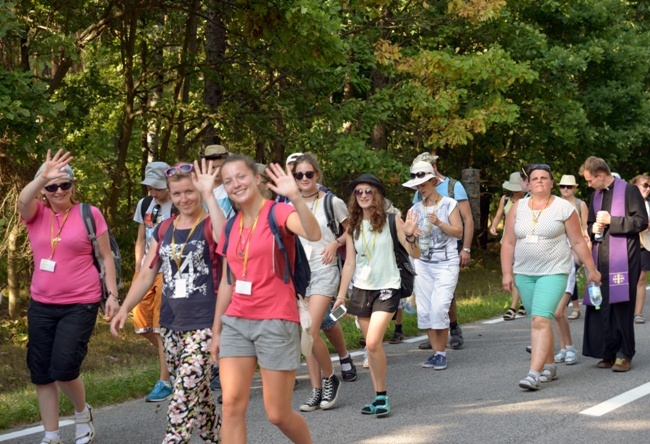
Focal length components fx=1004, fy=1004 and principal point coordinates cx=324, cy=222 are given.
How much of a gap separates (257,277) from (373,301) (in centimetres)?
246

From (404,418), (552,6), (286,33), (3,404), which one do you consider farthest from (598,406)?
(552,6)

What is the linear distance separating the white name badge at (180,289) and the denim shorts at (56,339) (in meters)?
0.95

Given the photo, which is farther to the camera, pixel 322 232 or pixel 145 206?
pixel 145 206

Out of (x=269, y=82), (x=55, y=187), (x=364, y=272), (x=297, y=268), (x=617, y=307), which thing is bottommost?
(x=617, y=307)

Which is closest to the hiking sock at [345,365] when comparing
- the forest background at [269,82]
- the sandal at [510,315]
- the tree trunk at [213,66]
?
the forest background at [269,82]

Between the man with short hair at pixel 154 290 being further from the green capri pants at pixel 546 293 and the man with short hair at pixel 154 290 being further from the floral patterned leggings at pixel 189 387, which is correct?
the green capri pants at pixel 546 293

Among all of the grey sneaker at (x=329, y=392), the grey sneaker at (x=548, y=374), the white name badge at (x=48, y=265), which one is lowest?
the grey sneaker at (x=548, y=374)

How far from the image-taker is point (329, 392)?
7363 millimetres

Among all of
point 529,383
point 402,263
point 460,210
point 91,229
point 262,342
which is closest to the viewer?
point 262,342

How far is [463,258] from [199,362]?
5769 millimetres

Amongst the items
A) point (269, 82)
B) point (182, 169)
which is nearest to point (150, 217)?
point (182, 169)

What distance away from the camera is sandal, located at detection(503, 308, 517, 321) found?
41.1 feet

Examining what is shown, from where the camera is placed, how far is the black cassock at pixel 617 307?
877 cm

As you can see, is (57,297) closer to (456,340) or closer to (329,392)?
(329,392)
